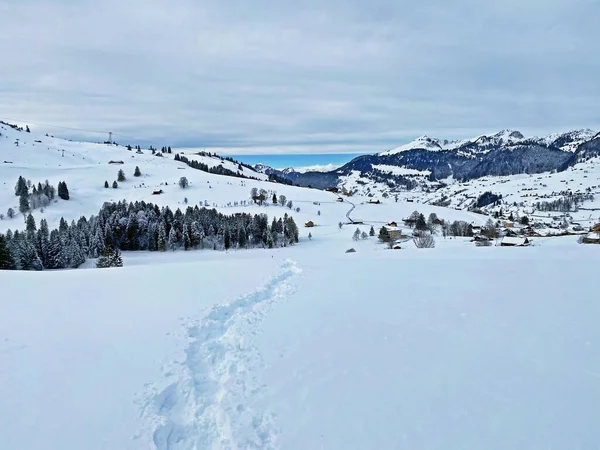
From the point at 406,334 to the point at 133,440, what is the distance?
7017 millimetres

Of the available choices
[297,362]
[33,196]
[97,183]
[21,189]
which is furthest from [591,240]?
[97,183]

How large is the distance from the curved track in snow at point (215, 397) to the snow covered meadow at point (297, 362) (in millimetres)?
33

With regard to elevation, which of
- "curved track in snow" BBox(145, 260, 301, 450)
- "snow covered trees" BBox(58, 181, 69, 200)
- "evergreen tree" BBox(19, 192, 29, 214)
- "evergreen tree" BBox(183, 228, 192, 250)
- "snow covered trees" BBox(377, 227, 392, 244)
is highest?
"snow covered trees" BBox(58, 181, 69, 200)

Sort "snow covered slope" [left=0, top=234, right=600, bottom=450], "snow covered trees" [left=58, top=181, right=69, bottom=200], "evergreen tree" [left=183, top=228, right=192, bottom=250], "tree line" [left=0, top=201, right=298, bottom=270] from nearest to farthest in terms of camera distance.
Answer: "snow covered slope" [left=0, top=234, right=600, bottom=450], "tree line" [left=0, top=201, right=298, bottom=270], "evergreen tree" [left=183, top=228, right=192, bottom=250], "snow covered trees" [left=58, top=181, right=69, bottom=200]

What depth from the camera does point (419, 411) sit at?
247 inches

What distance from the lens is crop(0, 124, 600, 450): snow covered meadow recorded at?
5.75 m

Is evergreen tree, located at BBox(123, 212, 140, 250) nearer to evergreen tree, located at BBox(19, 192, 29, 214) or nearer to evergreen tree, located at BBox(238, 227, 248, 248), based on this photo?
evergreen tree, located at BBox(238, 227, 248, 248)

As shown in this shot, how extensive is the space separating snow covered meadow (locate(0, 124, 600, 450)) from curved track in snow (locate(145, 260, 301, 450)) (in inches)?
1.3

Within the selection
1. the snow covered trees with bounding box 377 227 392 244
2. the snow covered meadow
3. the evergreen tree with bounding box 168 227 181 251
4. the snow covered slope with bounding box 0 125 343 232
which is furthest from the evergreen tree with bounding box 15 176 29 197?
the snow covered meadow

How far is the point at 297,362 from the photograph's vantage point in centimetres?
829

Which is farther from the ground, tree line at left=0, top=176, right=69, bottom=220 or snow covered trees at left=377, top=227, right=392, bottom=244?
tree line at left=0, top=176, right=69, bottom=220

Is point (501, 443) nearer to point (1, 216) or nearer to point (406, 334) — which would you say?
point (406, 334)

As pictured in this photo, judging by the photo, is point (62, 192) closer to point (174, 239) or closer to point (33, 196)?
point (33, 196)

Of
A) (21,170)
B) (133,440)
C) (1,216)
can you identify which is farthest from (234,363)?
(21,170)
